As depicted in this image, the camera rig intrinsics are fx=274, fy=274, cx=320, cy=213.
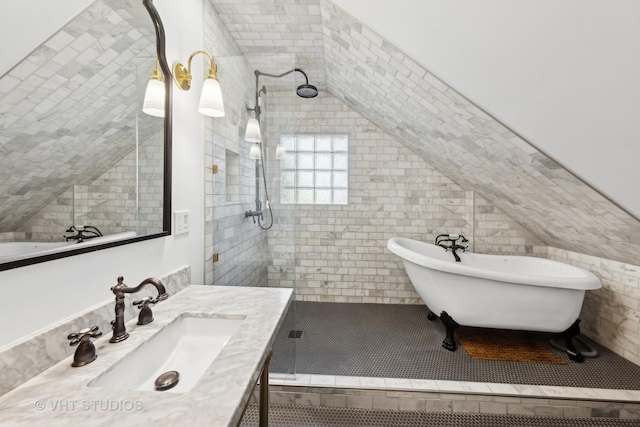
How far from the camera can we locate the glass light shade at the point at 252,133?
6.97 ft

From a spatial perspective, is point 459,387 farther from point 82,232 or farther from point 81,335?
point 82,232

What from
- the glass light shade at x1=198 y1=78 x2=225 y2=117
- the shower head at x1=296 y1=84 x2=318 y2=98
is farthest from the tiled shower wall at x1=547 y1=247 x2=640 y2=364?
Answer: the glass light shade at x1=198 y1=78 x2=225 y2=117

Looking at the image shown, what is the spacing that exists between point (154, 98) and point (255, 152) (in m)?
0.91

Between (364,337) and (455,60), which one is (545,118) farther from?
(364,337)

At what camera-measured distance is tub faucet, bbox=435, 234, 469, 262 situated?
3.05 metres

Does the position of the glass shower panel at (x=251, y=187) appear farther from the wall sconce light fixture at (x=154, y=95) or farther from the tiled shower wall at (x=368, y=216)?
the tiled shower wall at (x=368, y=216)

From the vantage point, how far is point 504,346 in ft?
7.54

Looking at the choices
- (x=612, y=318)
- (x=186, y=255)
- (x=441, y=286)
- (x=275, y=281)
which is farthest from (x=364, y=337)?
(x=612, y=318)

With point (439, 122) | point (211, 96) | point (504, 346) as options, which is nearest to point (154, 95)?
point (211, 96)

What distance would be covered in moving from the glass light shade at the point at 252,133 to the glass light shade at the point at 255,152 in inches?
Answer: 1.8

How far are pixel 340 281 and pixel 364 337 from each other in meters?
1.01

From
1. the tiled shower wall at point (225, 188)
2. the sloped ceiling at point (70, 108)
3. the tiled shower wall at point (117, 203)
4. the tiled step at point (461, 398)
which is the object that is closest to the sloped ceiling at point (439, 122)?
the tiled shower wall at point (225, 188)

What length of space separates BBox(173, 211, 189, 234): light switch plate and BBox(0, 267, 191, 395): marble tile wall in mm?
548

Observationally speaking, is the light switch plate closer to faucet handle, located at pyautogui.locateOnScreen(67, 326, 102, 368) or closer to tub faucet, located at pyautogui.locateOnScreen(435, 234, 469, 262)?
faucet handle, located at pyautogui.locateOnScreen(67, 326, 102, 368)
